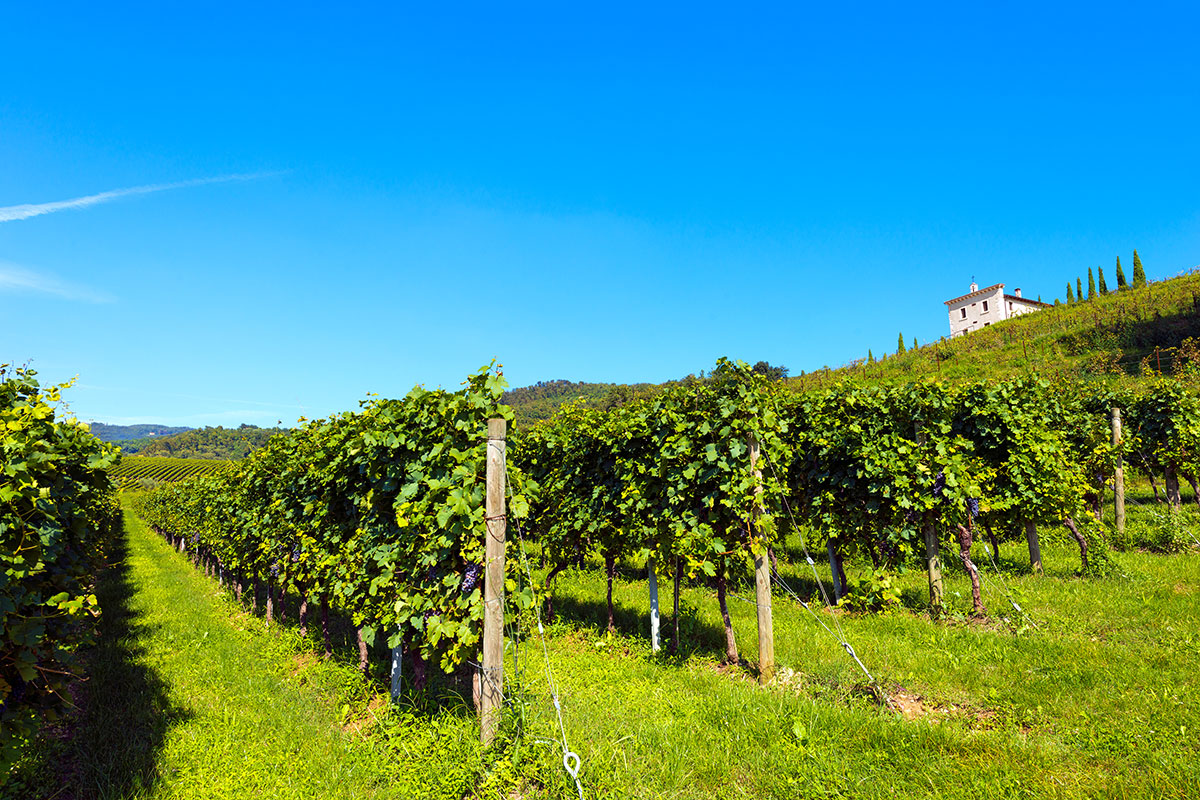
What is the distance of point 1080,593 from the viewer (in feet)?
28.0

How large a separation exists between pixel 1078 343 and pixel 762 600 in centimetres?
3900

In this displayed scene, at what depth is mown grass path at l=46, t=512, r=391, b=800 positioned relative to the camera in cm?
468

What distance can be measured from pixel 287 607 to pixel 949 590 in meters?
13.6

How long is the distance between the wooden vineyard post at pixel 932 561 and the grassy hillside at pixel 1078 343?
1704cm

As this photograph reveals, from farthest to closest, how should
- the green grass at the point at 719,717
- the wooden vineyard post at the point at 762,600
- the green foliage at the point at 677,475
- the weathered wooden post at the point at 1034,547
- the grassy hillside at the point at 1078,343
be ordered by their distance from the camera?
the grassy hillside at the point at 1078,343 → the weathered wooden post at the point at 1034,547 → the green foliage at the point at 677,475 → the wooden vineyard post at the point at 762,600 → the green grass at the point at 719,717

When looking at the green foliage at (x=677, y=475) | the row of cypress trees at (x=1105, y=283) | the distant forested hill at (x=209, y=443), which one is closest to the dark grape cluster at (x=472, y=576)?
the green foliage at (x=677, y=475)

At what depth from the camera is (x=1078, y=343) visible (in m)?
33.8

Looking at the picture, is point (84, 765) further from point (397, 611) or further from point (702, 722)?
point (702, 722)

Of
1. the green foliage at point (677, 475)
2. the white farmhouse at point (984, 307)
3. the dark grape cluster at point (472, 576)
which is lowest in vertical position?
the dark grape cluster at point (472, 576)

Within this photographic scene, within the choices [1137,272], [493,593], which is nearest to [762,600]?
[493,593]

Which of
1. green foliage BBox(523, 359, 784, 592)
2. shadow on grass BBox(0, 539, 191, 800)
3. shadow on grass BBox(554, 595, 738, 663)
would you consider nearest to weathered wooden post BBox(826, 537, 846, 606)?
shadow on grass BBox(554, 595, 738, 663)

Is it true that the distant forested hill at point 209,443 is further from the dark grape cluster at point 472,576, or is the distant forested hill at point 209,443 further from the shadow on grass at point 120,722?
the dark grape cluster at point 472,576

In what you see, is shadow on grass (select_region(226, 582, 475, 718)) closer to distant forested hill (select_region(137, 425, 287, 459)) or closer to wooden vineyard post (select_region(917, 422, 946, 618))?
wooden vineyard post (select_region(917, 422, 946, 618))

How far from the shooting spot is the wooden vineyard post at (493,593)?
468cm
